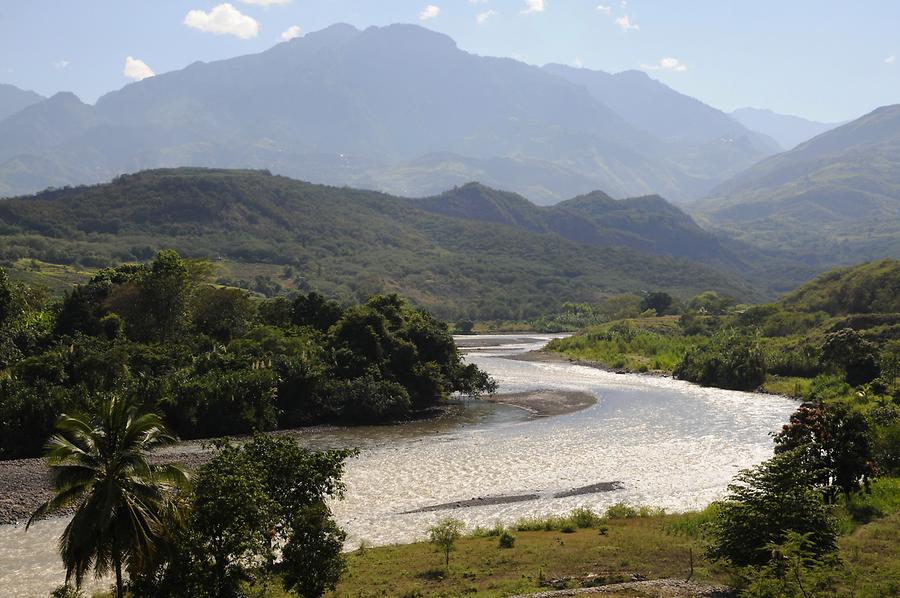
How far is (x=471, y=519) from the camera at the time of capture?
4378 cm

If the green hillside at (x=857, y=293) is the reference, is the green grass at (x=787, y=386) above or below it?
below

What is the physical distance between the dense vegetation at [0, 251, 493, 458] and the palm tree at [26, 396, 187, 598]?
38.8m

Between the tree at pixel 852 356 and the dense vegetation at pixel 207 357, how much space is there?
1459 inches

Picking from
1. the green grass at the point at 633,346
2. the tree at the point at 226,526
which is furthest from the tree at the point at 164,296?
the green grass at the point at 633,346

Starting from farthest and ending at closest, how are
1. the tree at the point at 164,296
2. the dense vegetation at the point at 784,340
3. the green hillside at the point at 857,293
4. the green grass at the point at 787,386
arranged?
the green hillside at the point at 857,293 < the dense vegetation at the point at 784,340 < the green grass at the point at 787,386 < the tree at the point at 164,296

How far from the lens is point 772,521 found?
29.0m

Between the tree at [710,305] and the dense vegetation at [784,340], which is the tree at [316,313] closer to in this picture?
the dense vegetation at [784,340]

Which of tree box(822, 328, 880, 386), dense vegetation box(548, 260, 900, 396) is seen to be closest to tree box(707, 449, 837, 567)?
dense vegetation box(548, 260, 900, 396)

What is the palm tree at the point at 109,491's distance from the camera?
2288cm

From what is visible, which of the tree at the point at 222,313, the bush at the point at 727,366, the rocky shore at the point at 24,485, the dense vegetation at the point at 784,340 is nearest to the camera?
the rocky shore at the point at 24,485

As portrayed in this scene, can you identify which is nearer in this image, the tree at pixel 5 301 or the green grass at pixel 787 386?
the tree at pixel 5 301

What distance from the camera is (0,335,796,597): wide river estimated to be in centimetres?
4275

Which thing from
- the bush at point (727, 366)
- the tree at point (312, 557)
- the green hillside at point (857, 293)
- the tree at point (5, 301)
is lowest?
the bush at point (727, 366)

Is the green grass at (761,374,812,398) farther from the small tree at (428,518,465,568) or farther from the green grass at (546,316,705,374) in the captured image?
the small tree at (428,518,465,568)
